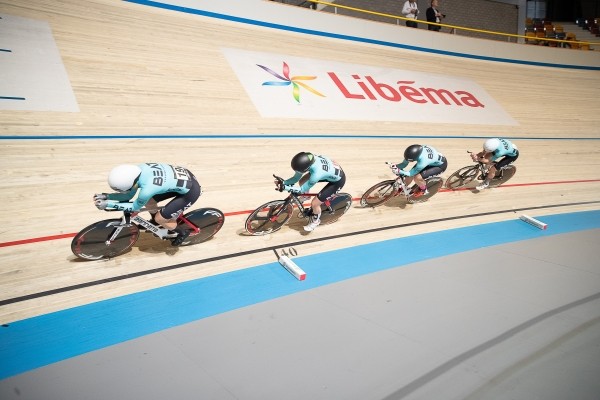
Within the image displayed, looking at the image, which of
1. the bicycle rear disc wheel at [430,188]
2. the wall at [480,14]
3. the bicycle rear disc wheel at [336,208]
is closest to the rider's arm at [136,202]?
the bicycle rear disc wheel at [336,208]

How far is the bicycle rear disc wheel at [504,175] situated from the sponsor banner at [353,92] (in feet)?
5.94

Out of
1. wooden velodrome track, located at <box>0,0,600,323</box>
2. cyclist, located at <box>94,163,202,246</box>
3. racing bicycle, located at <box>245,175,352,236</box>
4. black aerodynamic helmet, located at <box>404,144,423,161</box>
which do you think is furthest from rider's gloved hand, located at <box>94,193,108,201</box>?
black aerodynamic helmet, located at <box>404,144,423,161</box>

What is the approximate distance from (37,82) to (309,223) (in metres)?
3.31

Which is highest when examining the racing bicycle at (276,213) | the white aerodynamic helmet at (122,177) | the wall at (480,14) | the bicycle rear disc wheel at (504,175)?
the wall at (480,14)

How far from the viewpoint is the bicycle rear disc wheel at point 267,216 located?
348cm

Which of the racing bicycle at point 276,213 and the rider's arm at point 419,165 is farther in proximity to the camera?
the rider's arm at point 419,165

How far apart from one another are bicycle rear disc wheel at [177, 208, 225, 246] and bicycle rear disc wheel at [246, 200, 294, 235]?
11.5 inches

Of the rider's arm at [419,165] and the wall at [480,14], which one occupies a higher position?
the wall at [480,14]

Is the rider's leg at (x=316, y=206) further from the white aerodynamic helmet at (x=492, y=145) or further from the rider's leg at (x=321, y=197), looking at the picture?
the white aerodynamic helmet at (x=492, y=145)

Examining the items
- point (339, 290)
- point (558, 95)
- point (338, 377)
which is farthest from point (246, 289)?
point (558, 95)

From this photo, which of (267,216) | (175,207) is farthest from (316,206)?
(175,207)

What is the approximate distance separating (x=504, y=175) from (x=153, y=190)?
4.67 m

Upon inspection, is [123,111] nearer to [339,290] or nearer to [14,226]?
[14,226]

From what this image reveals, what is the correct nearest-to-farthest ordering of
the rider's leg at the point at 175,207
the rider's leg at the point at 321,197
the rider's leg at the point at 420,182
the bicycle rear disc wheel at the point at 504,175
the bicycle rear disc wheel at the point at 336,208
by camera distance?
the rider's leg at the point at 175,207, the rider's leg at the point at 321,197, the bicycle rear disc wheel at the point at 336,208, the rider's leg at the point at 420,182, the bicycle rear disc wheel at the point at 504,175
